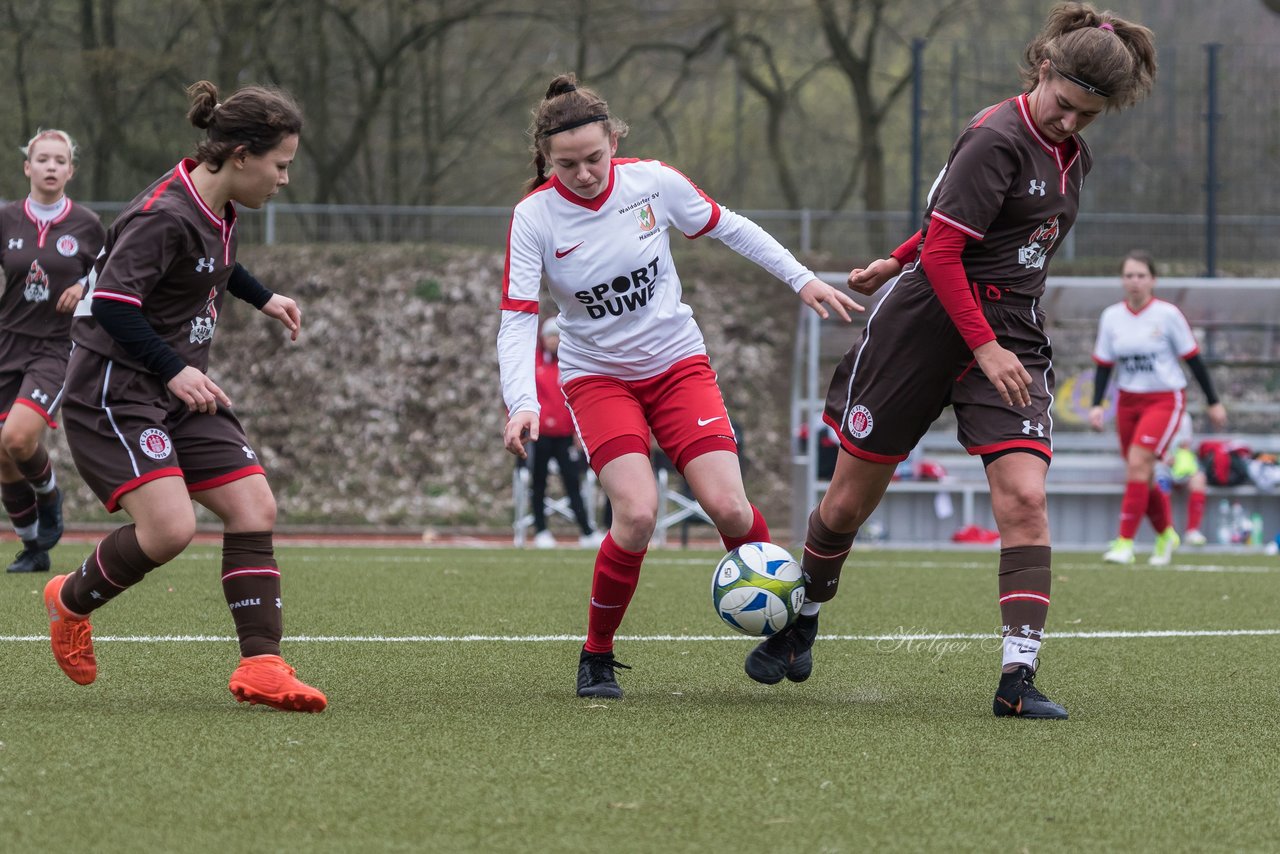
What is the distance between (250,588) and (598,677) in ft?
3.68

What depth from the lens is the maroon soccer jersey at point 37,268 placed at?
830cm

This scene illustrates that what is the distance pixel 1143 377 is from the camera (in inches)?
425

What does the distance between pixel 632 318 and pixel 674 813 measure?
2180mm

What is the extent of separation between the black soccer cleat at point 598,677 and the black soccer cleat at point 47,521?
187 inches

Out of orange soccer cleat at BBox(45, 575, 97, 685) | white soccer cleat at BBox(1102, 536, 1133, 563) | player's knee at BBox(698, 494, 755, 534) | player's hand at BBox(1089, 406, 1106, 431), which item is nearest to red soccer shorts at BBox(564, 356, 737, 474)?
player's knee at BBox(698, 494, 755, 534)

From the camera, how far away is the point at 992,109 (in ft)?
15.3

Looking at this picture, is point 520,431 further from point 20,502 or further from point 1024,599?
point 20,502

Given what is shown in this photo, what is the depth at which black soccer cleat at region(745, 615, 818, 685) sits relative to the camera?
4941mm

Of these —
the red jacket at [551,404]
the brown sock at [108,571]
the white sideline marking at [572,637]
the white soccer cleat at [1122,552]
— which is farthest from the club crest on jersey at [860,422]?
the red jacket at [551,404]

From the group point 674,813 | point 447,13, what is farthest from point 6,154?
point 674,813

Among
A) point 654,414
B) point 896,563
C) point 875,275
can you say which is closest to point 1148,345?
point 896,563

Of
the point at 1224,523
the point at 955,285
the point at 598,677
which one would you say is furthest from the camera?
the point at 1224,523

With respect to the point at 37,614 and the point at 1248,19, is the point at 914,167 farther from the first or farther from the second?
the point at 1248,19

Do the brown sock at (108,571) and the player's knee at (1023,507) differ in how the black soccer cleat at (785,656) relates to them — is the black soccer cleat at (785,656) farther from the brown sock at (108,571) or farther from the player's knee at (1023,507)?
the brown sock at (108,571)
